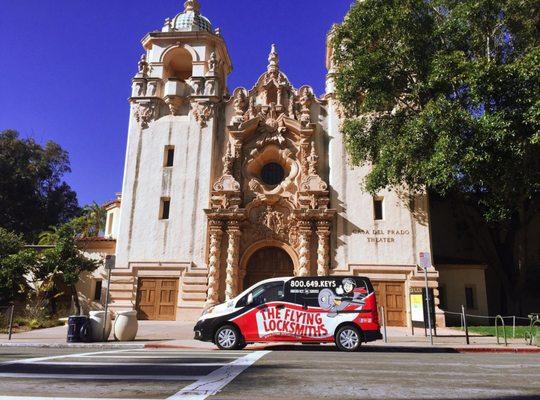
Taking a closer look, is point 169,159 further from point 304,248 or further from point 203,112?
point 304,248

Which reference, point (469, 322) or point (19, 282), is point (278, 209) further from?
point (19, 282)

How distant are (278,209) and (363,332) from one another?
508 inches

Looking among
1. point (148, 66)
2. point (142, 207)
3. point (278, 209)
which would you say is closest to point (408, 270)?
point (278, 209)

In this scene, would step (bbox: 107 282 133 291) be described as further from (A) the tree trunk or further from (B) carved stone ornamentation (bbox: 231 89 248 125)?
(B) carved stone ornamentation (bbox: 231 89 248 125)

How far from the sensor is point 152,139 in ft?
89.2

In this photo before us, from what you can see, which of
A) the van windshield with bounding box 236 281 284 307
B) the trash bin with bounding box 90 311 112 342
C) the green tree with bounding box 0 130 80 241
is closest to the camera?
the van windshield with bounding box 236 281 284 307

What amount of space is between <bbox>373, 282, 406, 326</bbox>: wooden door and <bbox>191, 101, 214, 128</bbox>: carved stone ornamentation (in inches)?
523

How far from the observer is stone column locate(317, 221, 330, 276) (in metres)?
24.1

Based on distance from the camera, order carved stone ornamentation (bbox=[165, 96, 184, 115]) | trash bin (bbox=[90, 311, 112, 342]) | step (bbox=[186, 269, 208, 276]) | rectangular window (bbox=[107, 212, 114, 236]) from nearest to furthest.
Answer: trash bin (bbox=[90, 311, 112, 342]) → step (bbox=[186, 269, 208, 276]) → carved stone ornamentation (bbox=[165, 96, 184, 115]) → rectangular window (bbox=[107, 212, 114, 236])

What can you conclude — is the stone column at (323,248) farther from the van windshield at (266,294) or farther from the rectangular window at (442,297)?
the van windshield at (266,294)

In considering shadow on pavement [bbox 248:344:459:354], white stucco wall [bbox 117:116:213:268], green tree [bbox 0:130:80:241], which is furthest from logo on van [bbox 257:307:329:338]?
green tree [bbox 0:130:80:241]

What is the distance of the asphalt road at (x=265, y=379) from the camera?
6.17 m

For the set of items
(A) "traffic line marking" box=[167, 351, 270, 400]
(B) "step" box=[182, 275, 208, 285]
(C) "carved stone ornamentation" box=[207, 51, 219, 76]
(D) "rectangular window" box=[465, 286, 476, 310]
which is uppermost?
(C) "carved stone ornamentation" box=[207, 51, 219, 76]

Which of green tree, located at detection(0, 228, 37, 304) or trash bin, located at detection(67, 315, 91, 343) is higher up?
green tree, located at detection(0, 228, 37, 304)
